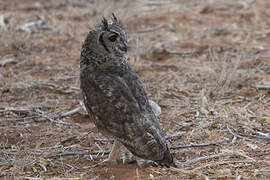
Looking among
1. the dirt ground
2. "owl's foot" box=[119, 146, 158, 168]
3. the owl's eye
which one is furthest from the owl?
the dirt ground

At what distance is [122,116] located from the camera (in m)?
4.38

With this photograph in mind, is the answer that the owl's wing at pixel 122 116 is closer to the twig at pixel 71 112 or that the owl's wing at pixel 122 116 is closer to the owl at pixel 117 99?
the owl at pixel 117 99

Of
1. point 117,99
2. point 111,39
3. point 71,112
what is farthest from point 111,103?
point 71,112

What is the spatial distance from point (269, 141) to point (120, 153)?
5.37 feet

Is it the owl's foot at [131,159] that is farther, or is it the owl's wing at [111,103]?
the owl's foot at [131,159]

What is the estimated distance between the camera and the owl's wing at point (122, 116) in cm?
430

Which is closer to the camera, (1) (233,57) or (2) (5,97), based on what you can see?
(2) (5,97)

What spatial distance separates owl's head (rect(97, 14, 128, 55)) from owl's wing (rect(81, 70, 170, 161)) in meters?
0.27

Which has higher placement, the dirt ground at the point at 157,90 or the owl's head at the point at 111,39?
the owl's head at the point at 111,39

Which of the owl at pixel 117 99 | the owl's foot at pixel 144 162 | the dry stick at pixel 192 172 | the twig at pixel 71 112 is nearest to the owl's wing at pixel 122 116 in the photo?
the owl at pixel 117 99

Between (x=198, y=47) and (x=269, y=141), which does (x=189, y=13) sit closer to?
(x=198, y=47)

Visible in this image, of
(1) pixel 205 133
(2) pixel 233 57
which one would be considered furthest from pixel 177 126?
(2) pixel 233 57

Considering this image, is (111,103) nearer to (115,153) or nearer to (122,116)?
(122,116)

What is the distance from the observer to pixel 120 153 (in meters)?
4.75
